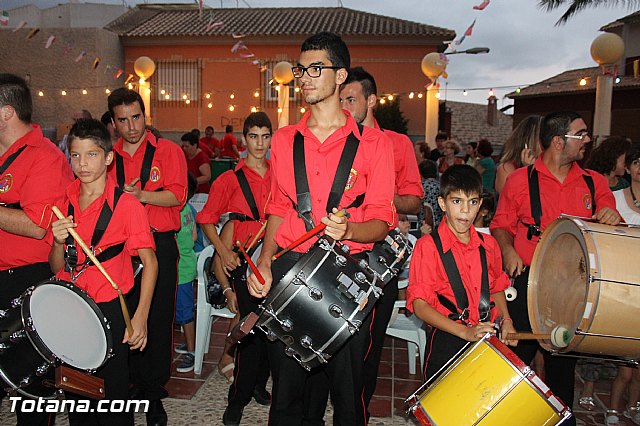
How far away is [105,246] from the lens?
2.99m

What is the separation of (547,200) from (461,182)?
0.85m

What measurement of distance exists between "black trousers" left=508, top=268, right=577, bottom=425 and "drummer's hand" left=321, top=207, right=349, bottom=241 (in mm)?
1756

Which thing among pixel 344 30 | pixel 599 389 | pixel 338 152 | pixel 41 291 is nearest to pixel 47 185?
pixel 41 291

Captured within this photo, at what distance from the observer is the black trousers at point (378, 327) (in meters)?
3.37

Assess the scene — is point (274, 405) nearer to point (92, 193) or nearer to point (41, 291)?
point (41, 291)

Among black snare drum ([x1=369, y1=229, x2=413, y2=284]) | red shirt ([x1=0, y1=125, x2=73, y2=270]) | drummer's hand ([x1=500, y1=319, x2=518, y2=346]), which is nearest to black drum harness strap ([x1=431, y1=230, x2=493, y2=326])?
drummer's hand ([x1=500, y1=319, x2=518, y2=346])

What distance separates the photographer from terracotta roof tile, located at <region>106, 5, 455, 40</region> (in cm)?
2288

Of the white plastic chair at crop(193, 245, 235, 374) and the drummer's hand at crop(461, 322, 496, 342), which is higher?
the drummer's hand at crop(461, 322, 496, 342)

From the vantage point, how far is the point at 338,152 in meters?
2.79

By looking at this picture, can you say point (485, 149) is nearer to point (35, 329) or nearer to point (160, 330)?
point (160, 330)

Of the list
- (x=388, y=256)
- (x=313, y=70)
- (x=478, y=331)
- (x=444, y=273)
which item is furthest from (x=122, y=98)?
(x=478, y=331)

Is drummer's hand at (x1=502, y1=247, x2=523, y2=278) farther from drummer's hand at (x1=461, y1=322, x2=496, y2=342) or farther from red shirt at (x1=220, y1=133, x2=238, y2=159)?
red shirt at (x1=220, y1=133, x2=238, y2=159)

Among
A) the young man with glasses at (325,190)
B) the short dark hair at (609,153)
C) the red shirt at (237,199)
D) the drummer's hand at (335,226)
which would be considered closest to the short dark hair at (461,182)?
the young man with glasses at (325,190)

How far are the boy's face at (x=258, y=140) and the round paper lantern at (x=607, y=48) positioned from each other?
6.81 m
